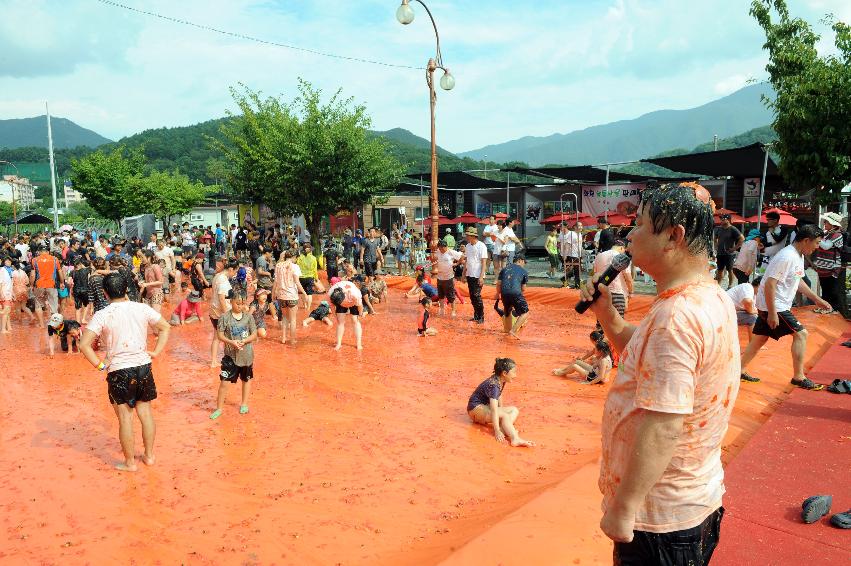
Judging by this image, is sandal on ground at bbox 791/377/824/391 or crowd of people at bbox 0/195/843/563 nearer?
crowd of people at bbox 0/195/843/563

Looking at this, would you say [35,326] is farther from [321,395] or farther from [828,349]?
[828,349]

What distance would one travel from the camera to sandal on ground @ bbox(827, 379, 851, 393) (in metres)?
6.41

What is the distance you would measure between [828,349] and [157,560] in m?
9.11

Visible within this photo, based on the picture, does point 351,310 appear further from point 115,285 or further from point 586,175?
point 586,175

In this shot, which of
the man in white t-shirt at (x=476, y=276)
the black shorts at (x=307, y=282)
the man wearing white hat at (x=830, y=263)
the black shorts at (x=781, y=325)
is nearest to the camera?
the black shorts at (x=781, y=325)

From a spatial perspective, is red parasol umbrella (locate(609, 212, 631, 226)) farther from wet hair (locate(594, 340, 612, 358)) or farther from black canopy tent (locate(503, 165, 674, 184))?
wet hair (locate(594, 340, 612, 358))

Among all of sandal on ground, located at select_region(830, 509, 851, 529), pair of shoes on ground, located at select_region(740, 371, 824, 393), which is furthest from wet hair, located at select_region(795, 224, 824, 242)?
sandal on ground, located at select_region(830, 509, 851, 529)

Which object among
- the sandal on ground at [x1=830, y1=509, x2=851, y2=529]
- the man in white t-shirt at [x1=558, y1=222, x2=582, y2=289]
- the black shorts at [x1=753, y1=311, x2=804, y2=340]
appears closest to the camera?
the sandal on ground at [x1=830, y1=509, x2=851, y2=529]

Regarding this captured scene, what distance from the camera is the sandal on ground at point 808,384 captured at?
21.9 feet

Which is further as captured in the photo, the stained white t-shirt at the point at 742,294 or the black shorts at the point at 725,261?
the black shorts at the point at 725,261

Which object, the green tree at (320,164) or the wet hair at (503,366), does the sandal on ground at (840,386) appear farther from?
Answer: the green tree at (320,164)

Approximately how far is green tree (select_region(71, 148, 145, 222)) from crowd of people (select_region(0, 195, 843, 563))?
22.0m

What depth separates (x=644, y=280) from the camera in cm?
1598

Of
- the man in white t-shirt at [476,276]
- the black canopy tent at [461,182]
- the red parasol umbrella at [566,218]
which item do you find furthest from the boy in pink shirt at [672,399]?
the black canopy tent at [461,182]
